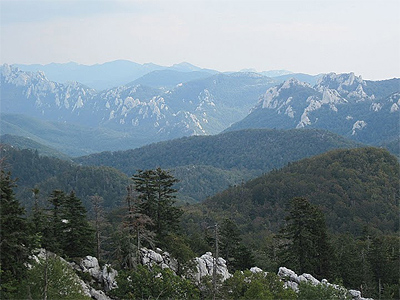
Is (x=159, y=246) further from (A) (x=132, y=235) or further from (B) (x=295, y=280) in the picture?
(B) (x=295, y=280)

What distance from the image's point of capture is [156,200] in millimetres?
50375

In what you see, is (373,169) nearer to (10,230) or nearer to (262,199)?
(262,199)

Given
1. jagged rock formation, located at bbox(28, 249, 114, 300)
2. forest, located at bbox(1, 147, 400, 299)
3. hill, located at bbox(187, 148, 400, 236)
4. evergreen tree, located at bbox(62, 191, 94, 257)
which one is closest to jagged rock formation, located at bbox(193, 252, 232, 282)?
forest, located at bbox(1, 147, 400, 299)

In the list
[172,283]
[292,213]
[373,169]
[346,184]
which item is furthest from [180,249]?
[373,169]

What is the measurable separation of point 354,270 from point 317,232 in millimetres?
10766

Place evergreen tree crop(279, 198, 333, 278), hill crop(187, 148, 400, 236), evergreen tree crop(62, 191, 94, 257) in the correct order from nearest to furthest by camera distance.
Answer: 1. evergreen tree crop(62, 191, 94, 257)
2. evergreen tree crop(279, 198, 333, 278)
3. hill crop(187, 148, 400, 236)

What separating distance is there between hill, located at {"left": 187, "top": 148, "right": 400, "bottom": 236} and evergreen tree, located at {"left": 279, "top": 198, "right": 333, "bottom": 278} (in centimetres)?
7715

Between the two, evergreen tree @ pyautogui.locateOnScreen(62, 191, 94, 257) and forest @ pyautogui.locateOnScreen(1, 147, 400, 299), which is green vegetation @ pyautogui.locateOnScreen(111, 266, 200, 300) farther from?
evergreen tree @ pyautogui.locateOnScreen(62, 191, 94, 257)

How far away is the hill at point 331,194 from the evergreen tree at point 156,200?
85724 millimetres

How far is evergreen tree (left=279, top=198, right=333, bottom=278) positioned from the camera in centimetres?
5278

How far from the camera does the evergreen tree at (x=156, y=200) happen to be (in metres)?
49.3

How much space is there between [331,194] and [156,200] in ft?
390

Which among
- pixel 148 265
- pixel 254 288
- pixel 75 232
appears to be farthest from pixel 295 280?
pixel 75 232

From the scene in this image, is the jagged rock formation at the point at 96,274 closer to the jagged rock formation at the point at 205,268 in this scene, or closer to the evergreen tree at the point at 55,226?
the evergreen tree at the point at 55,226
